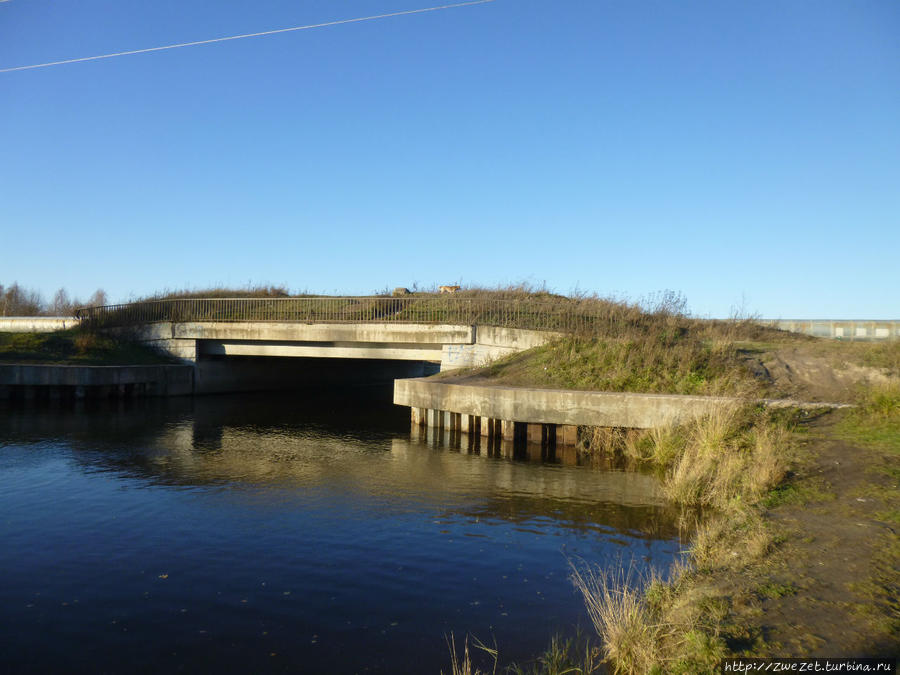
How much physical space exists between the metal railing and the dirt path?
43.1ft

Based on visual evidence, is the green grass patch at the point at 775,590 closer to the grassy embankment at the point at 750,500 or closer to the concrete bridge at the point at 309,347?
the grassy embankment at the point at 750,500

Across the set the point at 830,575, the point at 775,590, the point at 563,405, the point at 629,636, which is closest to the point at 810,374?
the point at 563,405

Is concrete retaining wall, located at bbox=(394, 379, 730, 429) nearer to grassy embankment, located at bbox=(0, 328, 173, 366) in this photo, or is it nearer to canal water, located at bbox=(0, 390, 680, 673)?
canal water, located at bbox=(0, 390, 680, 673)

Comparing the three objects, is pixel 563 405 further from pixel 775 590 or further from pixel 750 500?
pixel 775 590

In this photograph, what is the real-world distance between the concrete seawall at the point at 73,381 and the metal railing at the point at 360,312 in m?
4.27

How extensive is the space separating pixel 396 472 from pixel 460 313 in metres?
12.9

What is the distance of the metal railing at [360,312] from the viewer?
80.9ft

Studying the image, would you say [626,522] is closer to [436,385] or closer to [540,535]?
[540,535]

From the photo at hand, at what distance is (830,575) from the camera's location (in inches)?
237

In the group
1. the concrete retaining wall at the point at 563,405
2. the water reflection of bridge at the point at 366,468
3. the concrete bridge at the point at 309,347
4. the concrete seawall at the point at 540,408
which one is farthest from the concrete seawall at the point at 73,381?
the concrete retaining wall at the point at 563,405

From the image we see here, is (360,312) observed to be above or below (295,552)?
above

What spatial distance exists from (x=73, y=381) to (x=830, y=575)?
94.5 ft

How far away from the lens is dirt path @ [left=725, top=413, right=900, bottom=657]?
479cm

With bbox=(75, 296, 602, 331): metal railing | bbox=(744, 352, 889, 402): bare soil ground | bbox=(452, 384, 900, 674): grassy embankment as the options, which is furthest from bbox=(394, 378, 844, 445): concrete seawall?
bbox=(75, 296, 602, 331): metal railing
